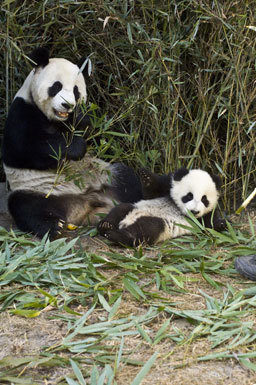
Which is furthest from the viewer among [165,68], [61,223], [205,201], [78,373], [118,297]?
[165,68]

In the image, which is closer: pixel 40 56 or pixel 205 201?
pixel 205 201

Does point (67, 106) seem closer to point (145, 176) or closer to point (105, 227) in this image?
point (145, 176)

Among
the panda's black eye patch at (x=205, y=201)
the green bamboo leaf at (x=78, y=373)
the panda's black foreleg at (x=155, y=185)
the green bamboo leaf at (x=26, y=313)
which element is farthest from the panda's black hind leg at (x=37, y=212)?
the green bamboo leaf at (x=78, y=373)

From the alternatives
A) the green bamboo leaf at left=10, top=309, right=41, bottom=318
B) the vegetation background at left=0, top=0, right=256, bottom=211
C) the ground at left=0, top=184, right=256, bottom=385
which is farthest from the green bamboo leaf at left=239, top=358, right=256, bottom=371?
the vegetation background at left=0, top=0, right=256, bottom=211

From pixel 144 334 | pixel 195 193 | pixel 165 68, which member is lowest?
pixel 195 193

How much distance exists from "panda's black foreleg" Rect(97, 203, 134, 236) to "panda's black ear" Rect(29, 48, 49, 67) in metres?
→ 1.07

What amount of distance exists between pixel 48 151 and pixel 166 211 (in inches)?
34.0

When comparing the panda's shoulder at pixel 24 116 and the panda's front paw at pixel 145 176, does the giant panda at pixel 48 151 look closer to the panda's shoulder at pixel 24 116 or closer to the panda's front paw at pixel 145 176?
the panda's shoulder at pixel 24 116

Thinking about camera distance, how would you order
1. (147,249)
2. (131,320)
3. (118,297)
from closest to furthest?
1. (131,320)
2. (118,297)
3. (147,249)

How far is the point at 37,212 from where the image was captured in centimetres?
360

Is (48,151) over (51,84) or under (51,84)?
under

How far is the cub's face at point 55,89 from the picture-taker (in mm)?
3602

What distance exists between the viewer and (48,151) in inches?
145

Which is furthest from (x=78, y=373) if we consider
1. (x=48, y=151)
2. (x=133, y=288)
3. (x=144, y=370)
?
(x=48, y=151)
